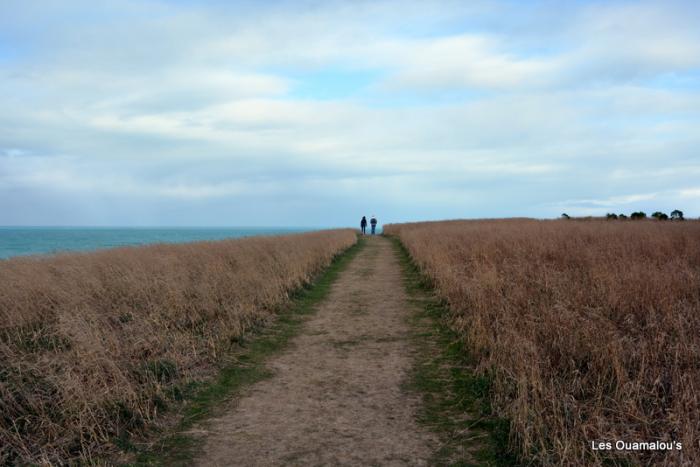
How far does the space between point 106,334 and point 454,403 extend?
5775 millimetres

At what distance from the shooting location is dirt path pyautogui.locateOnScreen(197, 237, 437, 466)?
4.65 metres

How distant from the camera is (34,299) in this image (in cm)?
1014

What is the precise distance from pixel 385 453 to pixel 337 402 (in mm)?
1434

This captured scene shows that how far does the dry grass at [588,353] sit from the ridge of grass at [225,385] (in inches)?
136

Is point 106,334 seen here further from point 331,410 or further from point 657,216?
point 657,216

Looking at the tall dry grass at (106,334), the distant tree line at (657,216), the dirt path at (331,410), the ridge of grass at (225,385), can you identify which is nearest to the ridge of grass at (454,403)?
the dirt path at (331,410)

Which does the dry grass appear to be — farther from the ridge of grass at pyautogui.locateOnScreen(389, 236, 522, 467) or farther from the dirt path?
the dirt path

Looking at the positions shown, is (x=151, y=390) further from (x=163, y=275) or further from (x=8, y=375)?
(x=163, y=275)

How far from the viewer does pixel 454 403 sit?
5.94 metres

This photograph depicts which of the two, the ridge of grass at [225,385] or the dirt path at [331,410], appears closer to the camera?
the dirt path at [331,410]

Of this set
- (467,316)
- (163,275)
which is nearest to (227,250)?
(163,275)

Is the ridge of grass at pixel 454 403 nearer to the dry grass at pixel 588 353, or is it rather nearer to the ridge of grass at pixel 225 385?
the dry grass at pixel 588 353

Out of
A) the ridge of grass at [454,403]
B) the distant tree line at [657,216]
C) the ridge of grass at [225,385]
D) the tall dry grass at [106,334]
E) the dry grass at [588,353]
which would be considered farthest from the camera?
the distant tree line at [657,216]

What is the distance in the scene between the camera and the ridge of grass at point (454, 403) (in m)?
4.64
